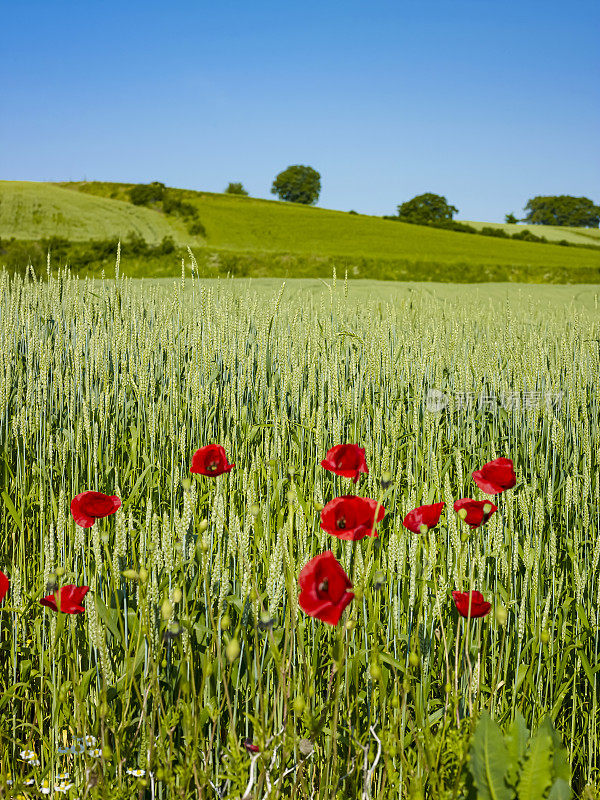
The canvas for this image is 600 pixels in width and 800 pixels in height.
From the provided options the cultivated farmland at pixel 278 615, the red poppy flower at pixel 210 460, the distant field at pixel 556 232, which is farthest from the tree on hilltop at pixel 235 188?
the red poppy flower at pixel 210 460

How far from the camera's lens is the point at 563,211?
2630 inches

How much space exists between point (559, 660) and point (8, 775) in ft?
3.83

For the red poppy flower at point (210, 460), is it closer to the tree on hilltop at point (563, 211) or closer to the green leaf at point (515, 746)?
the green leaf at point (515, 746)

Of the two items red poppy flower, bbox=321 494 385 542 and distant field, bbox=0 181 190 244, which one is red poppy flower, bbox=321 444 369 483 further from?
distant field, bbox=0 181 190 244

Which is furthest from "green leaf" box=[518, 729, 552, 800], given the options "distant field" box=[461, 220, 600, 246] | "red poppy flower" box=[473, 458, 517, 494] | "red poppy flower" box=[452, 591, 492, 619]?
"distant field" box=[461, 220, 600, 246]

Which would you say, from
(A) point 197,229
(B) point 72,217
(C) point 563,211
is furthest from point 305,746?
(C) point 563,211

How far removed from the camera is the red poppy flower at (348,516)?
931 millimetres

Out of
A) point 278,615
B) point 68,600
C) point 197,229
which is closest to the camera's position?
point 68,600

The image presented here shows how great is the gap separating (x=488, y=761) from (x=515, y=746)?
5 centimetres

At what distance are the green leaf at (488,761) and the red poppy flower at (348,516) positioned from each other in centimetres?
30

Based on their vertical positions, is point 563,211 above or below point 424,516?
above

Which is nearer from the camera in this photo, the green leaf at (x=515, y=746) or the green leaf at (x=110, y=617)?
the green leaf at (x=515, y=746)

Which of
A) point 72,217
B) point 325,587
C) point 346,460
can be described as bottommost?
point 325,587

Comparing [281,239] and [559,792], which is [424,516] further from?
[281,239]
